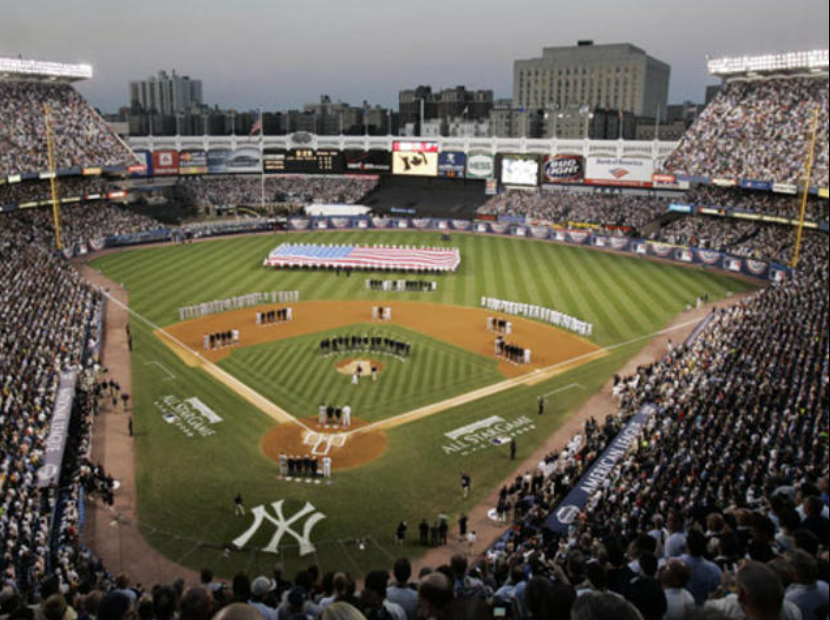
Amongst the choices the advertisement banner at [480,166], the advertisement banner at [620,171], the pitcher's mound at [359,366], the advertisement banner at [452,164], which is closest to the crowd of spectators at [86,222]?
the advertisement banner at [452,164]

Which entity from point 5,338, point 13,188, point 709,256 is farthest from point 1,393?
point 709,256

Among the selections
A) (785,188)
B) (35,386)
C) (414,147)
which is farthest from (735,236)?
(35,386)

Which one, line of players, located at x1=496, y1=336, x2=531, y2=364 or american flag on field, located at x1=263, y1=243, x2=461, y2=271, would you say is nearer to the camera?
line of players, located at x1=496, y1=336, x2=531, y2=364

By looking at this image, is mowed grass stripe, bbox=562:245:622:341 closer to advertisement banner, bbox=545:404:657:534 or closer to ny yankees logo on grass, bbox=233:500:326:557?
advertisement banner, bbox=545:404:657:534

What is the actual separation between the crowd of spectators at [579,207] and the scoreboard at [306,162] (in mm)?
20852

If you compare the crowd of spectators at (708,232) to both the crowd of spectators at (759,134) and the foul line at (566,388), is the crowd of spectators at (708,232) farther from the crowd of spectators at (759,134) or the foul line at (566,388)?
the foul line at (566,388)

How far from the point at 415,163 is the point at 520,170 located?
13.3m

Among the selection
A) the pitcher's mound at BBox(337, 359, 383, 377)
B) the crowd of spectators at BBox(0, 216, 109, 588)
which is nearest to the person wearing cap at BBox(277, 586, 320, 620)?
the crowd of spectators at BBox(0, 216, 109, 588)

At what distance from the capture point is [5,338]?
28.6 metres

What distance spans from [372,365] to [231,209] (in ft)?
183

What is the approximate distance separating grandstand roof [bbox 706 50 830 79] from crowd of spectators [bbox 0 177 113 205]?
61.9m

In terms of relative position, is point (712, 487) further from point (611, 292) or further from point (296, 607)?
point (611, 292)

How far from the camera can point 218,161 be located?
85.6m

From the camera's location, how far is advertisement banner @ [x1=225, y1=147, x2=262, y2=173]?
86.5m
